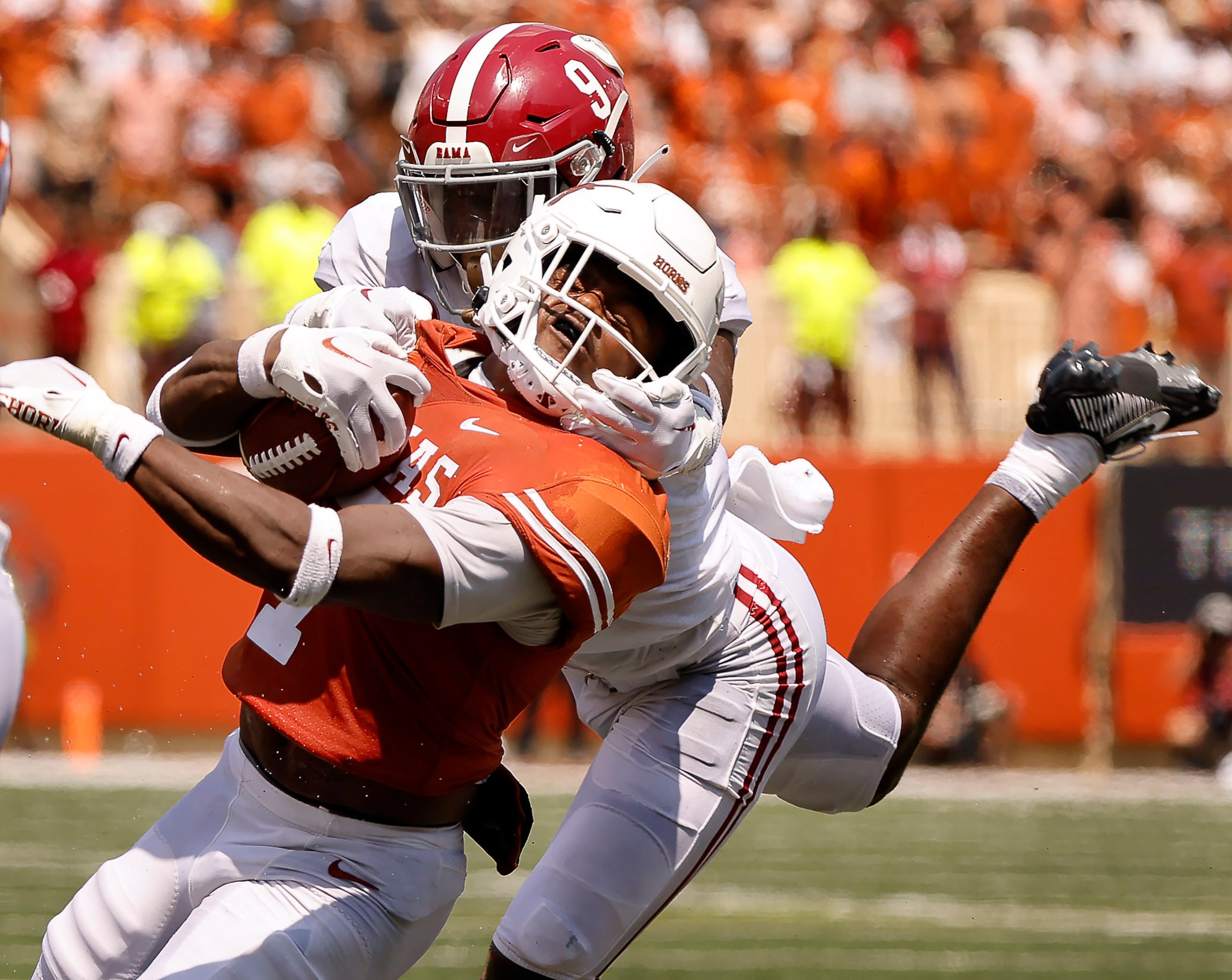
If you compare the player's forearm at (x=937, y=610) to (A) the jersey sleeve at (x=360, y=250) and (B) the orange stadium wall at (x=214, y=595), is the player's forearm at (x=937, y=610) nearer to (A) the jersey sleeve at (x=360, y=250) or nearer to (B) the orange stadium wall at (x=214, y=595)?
(A) the jersey sleeve at (x=360, y=250)

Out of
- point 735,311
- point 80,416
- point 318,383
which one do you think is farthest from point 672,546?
point 80,416

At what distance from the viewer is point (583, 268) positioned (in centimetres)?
278

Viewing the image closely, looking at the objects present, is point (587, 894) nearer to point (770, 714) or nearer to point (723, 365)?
point (770, 714)

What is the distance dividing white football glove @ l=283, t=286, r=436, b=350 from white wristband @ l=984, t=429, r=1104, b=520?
1.65 m

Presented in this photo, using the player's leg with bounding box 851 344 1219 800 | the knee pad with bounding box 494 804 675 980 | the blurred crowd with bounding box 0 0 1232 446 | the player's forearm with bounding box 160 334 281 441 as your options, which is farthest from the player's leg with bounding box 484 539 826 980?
the blurred crowd with bounding box 0 0 1232 446

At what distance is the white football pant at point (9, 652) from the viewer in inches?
105

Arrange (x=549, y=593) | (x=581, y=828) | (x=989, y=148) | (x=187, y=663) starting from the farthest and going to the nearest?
1. (x=989, y=148)
2. (x=187, y=663)
3. (x=581, y=828)
4. (x=549, y=593)

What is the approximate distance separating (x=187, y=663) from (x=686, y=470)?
6.40 meters

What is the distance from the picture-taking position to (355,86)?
442 inches

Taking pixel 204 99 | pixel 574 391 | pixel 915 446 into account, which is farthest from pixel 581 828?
pixel 204 99

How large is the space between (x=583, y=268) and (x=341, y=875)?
0.97 m

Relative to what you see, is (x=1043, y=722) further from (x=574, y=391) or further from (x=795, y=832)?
(x=574, y=391)

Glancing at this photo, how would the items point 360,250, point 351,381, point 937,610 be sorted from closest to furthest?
point 351,381
point 360,250
point 937,610

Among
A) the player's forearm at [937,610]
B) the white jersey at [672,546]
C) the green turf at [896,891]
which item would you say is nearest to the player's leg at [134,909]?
the white jersey at [672,546]
